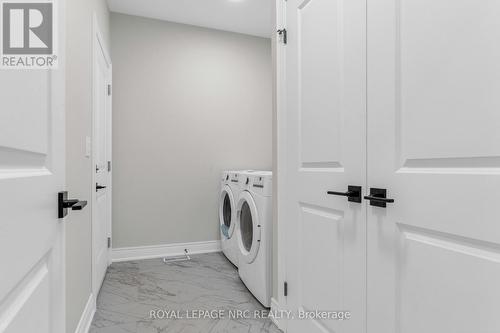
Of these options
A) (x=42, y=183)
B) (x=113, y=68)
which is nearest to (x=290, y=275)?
(x=42, y=183)

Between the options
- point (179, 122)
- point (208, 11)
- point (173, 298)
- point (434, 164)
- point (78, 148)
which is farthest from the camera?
point (179, 122)

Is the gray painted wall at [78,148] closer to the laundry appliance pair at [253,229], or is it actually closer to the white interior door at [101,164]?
the white interior door at [101,164]

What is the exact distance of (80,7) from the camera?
1599 mm

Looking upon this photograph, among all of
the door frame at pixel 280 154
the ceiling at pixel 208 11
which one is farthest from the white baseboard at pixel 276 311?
the ceiling at pixel 208 11

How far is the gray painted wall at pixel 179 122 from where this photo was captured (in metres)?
2.98

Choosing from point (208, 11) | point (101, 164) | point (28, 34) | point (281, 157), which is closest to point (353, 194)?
point (281, 157)

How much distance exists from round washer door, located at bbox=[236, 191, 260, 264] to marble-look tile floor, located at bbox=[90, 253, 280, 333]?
1.06 ft

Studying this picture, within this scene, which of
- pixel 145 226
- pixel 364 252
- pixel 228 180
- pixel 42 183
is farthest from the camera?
pixel 145 226

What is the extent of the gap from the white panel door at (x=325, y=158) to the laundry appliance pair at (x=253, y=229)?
0.28 metres

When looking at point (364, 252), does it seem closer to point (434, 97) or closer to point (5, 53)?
point (434, 97)

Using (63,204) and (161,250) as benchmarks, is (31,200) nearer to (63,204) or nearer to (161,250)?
(63,204)

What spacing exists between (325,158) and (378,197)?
1.25 feet

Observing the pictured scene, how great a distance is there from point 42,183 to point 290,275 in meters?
1.35

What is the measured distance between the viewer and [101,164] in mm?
2416
